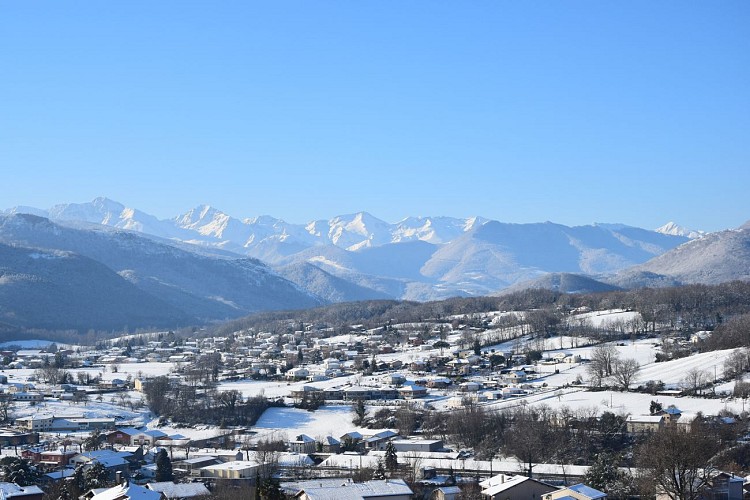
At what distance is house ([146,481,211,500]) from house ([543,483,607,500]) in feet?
36.6

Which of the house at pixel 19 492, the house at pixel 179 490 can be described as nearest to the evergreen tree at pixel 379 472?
the house at pixel 179 490

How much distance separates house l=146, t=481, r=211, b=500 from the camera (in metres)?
36.8

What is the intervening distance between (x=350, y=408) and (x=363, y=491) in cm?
2642

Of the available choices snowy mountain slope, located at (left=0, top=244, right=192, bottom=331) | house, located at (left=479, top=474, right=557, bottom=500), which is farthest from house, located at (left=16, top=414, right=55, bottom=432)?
snowy mountain slope, located at (left=0, top=244, right=192, bottom=331)

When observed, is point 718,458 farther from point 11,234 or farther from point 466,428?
point 11,234

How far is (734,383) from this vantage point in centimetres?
5553

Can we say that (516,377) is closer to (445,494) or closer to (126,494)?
(445,494)

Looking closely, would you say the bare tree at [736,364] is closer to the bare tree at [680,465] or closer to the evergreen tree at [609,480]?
the evergreen tree at [609,480]

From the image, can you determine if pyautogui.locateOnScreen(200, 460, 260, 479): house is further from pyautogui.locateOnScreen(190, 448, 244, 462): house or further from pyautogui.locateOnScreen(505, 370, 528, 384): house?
pyautogui.locateOnScreen(505, 370, 528, 384): house

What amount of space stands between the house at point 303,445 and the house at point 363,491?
12.9 m

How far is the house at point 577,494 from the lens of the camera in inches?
1332

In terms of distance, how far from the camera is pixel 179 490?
37500mm

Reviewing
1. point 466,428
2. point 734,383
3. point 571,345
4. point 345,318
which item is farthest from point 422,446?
point 345,318

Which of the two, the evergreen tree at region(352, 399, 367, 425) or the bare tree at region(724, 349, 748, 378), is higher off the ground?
the bare tree at region(724, 349, 748, 378)
